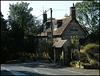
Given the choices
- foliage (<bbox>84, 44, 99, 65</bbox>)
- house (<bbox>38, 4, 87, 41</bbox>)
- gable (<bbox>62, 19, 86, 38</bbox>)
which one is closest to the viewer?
foliage (<bbox>84, 44, 99, 65</bbox>)

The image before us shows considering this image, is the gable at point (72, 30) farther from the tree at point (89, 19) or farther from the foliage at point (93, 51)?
Result: the foliage at point (93, 51)

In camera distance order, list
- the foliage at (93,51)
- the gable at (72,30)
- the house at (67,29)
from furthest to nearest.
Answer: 1. the gable at (72,30)
2. the house at (67,29)
3. the foliage at (93,51)

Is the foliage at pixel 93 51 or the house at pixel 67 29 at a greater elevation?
the house at pixel 67 29

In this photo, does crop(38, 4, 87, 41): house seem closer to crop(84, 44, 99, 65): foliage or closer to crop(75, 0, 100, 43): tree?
crop(75, 0, 100, 43): tree

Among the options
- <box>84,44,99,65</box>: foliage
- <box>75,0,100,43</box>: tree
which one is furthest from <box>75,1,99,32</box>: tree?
<box>84,44,99,65</box>: foliage

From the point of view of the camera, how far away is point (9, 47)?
37.6 m

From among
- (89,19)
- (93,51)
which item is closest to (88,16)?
(89,19)

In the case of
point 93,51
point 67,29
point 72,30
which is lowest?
point 93,51

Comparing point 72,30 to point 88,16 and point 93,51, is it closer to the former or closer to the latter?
point 88,16

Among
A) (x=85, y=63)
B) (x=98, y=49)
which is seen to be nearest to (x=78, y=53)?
(x=85, y=63)

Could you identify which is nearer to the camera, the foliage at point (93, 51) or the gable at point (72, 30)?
the foliage at point (93, 51)

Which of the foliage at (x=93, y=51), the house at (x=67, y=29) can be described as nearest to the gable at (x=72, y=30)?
the house at (x=67, y=29)

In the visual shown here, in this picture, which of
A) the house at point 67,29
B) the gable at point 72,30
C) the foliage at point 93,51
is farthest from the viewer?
the gable at point 72,30

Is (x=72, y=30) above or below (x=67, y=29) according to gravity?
below
